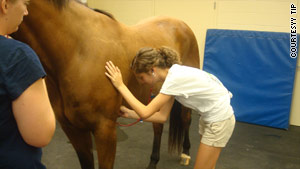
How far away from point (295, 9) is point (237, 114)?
5.52ft

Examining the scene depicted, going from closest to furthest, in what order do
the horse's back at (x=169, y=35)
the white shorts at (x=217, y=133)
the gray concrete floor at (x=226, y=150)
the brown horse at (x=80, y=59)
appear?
the brown horse at (x=80, y=59) → the white shorts at (x=217, y=133) → the horse's back at (x=169, y=35) → the gray concrete floor at (x=226, y=150)

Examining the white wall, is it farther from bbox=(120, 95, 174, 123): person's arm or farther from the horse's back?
bbox=(120, 95, 174, 123): person's arm

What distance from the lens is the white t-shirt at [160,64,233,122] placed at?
1381mm

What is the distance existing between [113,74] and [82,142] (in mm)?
581

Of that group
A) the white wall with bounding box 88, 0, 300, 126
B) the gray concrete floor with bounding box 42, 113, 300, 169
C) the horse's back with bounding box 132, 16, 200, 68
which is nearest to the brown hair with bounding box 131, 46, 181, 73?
the horse's back with bounding box 132, 16, 200, 68

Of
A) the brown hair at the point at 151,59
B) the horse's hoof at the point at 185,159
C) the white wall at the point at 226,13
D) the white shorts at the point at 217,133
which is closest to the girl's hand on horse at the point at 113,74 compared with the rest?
the brown hair at the point at 151,59

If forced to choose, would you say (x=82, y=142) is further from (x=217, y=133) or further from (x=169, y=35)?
(x=169, y=35)

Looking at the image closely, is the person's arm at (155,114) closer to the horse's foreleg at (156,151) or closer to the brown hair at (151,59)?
the brown hair at (151,59)

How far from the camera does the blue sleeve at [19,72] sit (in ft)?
2.17

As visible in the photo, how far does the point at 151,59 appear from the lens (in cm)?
143

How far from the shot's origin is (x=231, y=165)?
8.29 feet

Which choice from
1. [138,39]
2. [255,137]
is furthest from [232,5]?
[138,39]

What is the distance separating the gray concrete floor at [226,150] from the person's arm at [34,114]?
6.08ft

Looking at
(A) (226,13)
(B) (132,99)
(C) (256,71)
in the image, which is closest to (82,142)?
(B) (132,99)
